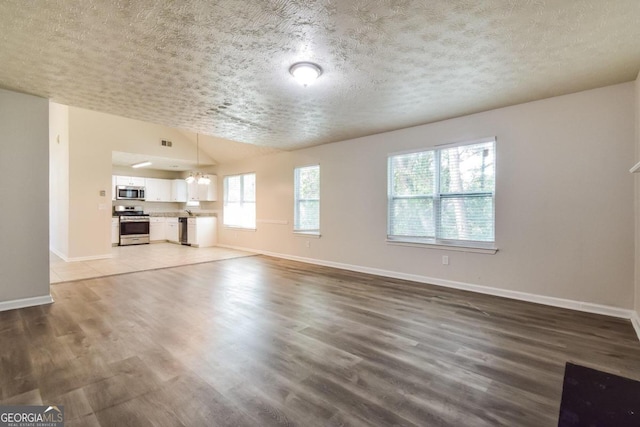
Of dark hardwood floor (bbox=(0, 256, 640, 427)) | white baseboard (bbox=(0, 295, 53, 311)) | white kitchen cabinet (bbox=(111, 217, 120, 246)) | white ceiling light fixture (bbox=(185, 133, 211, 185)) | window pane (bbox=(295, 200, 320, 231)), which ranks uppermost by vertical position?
white ceiling light fixture (bbox=(185, 133, 211, 185))

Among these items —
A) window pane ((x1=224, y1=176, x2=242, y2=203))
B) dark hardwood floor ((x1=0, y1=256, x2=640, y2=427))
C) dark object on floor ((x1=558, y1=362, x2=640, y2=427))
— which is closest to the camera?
dark object on floor ((x1=558, y1=362, x2=640, y2=427))

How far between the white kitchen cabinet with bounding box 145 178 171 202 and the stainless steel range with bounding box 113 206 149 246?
607mm

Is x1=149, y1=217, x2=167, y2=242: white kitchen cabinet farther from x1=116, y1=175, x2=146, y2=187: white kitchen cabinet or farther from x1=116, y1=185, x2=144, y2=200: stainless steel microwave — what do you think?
x1=116, y1=175, x2=146, y2=187: white kitchen cabinet

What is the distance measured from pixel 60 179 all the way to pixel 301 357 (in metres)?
7.50

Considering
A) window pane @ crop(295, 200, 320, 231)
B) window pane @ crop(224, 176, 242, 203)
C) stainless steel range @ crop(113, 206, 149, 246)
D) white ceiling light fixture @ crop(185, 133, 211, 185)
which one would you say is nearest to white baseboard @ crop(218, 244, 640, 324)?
window pane @ crop(295, 200, 320, 231)

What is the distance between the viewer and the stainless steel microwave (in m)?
8.77

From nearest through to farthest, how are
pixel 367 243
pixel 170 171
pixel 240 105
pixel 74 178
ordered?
pixel 240 105
pixel 367 243
pixel 74 178
pixel 170 171

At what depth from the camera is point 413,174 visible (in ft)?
15.3

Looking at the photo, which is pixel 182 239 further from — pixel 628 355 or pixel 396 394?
pixel 628 355

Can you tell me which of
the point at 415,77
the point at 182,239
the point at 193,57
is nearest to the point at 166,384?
the point at 193,57

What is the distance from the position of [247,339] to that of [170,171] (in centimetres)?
945

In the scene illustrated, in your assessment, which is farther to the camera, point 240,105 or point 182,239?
point 182,239

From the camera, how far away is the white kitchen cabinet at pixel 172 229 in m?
9.49

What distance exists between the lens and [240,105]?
3.79 meters
